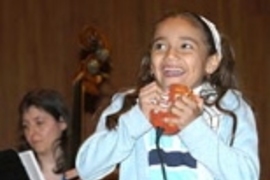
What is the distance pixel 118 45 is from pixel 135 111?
7.82 feet

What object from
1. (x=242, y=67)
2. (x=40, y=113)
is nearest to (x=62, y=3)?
(x=242, y=67)

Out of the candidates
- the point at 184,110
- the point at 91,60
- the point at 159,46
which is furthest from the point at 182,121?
the point at 91,60

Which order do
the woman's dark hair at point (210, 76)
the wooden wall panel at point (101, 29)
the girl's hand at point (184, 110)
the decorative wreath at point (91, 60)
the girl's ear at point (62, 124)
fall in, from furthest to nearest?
the wooden wall panel at point (101, 29), the decorative wreath at point (91, 60), the girl's ear at point (62, 124), the woman's dark hair at point (210, 76), the girl's hand at point (184, 110)

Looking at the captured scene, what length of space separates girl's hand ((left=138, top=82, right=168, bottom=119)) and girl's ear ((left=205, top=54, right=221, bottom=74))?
13cm

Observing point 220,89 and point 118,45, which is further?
point 118,45

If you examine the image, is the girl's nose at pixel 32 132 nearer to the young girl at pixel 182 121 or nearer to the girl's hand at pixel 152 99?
the young girl at pixel 182 121

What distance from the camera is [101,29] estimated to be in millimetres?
3709

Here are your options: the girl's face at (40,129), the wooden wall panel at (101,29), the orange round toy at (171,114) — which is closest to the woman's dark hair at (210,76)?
the orange round toy at (171,114)

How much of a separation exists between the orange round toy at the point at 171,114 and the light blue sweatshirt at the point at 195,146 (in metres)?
0.03

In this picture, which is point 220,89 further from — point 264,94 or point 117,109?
point 264,94

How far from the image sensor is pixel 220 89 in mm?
1454

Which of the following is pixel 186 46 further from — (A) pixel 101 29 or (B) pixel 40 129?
(A) pixel 101 29

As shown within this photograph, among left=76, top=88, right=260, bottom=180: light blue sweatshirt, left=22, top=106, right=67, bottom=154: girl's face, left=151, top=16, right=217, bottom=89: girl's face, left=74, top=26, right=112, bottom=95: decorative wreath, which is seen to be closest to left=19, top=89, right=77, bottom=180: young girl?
left=22, top=106, right=67, bottom=154: girl's face

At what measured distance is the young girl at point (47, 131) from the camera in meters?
2.42
